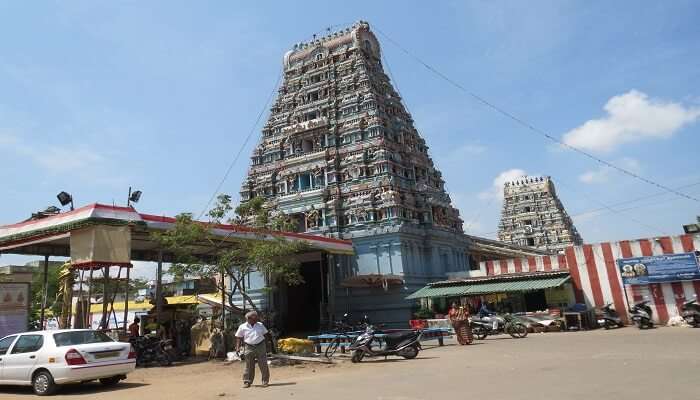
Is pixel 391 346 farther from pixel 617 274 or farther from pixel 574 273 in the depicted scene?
pixel 617 274

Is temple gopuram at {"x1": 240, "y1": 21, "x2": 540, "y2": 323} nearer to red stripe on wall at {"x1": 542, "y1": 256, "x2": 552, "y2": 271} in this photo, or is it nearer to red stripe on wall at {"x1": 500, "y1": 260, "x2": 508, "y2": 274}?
red stripe on wall at {"x1": 500, "y1": 260, "x2": 508, "y2": 274}

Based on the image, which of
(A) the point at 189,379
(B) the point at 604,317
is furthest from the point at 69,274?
(B) the point at 604,317

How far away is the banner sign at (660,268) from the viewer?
21.9 meters

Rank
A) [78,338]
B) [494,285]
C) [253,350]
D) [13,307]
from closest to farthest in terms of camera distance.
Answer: [253,350] < [78,338] < [13,307] < [494,285]

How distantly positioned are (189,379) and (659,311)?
2003cm

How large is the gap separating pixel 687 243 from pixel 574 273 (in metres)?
4.96

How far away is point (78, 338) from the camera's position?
10914 mm

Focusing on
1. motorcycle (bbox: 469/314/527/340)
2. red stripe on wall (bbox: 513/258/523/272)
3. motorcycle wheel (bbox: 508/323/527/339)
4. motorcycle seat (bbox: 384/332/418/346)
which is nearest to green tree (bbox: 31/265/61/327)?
motorcycle (bbox: 469/314/527/340)

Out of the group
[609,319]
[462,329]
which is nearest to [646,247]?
[609,319]

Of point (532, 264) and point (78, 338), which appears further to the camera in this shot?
point (532, 264)

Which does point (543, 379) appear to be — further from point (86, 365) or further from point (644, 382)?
point (86, 365)

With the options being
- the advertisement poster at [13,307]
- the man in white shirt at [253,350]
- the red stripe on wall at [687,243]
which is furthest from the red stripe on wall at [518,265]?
the advertisement poster at [13,307]

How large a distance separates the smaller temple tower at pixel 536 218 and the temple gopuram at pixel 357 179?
22771 mm

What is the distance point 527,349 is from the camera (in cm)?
1455
